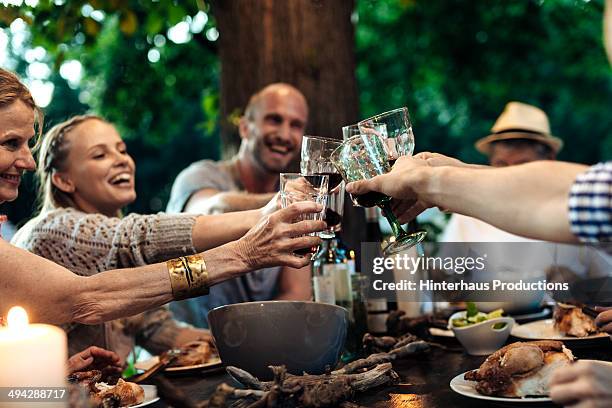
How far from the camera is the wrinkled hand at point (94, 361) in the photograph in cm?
204

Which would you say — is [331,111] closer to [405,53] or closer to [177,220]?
[177,220]

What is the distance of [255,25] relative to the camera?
4133 millimetres

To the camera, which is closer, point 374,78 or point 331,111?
point 331,111

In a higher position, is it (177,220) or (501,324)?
(177,220)

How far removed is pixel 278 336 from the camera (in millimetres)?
1789

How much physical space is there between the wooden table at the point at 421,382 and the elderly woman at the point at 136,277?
0.29m

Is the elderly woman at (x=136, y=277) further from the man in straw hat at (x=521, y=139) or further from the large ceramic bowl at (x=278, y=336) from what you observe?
the man in straw hat at (x=521, y=139)

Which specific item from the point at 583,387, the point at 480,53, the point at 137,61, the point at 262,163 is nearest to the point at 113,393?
the point at 583,387

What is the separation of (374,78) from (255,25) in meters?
5.26

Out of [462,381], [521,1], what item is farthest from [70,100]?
[462,381]

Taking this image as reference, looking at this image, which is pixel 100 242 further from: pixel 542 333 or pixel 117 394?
pixel 542 333

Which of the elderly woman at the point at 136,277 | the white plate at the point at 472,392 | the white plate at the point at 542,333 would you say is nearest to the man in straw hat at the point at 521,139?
the white plate at the point at 542,333

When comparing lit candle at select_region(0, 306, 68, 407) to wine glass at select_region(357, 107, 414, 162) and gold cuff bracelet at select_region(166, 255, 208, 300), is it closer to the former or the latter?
gold cuff bracelet at select_region(166, 255, 208, 300)

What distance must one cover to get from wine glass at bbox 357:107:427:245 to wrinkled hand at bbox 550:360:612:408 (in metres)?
0.79
